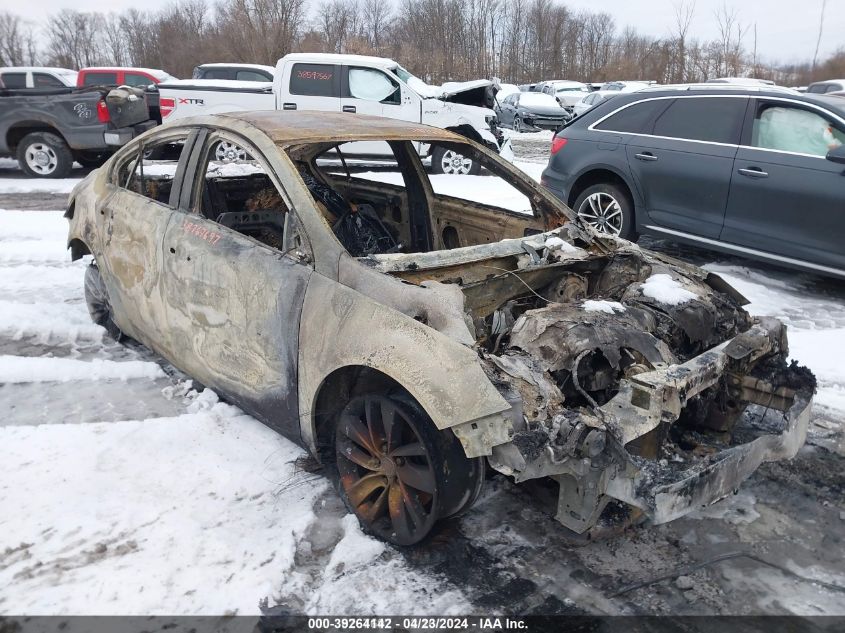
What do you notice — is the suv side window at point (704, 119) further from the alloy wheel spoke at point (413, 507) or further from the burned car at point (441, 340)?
the alloy wheel spoke at point (413, 507)

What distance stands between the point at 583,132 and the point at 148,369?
534cm

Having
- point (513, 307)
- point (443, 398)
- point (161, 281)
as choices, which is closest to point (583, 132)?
point (513, 307)

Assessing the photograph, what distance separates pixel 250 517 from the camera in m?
3.01

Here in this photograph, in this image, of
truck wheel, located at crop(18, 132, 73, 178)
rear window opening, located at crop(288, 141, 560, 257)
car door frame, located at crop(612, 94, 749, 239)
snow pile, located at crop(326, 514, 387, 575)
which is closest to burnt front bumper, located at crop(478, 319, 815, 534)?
snow pile, located at crop(326, 514, 387, 575)

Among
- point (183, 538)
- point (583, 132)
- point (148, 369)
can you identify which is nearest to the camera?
point (183, 538)

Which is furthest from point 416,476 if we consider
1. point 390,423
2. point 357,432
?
point 357,432

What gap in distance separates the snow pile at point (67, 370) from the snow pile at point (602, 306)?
9.20 feet

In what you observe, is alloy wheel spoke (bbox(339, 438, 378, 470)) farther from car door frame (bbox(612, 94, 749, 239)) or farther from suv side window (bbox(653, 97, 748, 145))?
suv side window (bbox(653, 97, 748, 145))

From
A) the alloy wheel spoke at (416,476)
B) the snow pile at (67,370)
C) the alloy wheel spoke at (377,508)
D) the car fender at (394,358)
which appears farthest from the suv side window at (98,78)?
the alloy wheel spoke at (416,476)

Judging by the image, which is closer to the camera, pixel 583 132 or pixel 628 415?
pixel 628 415

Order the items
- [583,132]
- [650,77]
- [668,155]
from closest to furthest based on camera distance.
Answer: [668,155] → [583,132] → [650,77]

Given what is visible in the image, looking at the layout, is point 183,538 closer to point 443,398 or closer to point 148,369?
point 443,398

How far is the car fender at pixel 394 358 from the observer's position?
7.88 ft

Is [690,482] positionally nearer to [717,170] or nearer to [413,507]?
[413,507]
